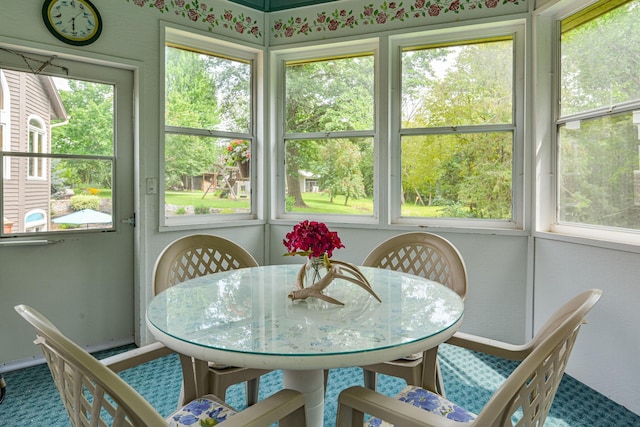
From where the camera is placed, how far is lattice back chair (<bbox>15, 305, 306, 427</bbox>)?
0.80m

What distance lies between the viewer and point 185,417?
1.25 metres

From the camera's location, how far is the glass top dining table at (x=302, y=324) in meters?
1.04

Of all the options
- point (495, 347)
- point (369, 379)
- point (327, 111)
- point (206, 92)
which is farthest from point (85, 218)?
point (495, 347)

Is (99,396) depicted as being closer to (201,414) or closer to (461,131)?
(201,414)

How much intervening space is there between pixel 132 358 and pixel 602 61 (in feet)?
9.10

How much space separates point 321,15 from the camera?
3.30 meters

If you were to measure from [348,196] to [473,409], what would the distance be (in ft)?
5.94

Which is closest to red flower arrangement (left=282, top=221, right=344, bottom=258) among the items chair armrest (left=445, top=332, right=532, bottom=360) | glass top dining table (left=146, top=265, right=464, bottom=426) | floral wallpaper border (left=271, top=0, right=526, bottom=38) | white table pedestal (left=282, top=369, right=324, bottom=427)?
glass top dining table (left=146, top=265, right=464, bottom=426)

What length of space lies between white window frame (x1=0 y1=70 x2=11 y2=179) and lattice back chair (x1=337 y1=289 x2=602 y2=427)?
8.32 ft

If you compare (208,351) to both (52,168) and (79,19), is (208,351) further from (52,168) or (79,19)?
(79,19)

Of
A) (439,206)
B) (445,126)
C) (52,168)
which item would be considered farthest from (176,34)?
(439,206)

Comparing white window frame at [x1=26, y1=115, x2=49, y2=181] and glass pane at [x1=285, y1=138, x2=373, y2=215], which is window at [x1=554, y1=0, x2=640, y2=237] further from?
white window frame at [x1=26, y1=115, x2=49, y2=181]

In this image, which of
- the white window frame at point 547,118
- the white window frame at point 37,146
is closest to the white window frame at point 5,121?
the white window frame at point 37,146

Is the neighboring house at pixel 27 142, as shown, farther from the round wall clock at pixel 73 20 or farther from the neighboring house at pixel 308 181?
the neighboring house at pixel 308 181
